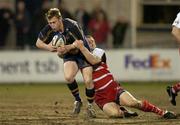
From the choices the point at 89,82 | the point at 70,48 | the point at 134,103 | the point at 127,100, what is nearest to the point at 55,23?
the point at 70,48

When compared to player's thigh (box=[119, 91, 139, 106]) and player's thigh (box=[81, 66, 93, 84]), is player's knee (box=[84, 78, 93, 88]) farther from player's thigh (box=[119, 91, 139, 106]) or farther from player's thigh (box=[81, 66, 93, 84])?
player's thigh (box=[119, 91, 139, 106])

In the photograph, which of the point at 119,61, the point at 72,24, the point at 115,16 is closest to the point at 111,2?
the point at 115,16

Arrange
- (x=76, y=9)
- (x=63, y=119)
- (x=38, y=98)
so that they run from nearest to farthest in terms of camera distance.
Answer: (x=63, y=119) → (x=38, y=98) → (x=76, y=9)

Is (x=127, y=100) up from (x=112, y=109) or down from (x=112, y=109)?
up

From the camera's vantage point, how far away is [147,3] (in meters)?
30.6

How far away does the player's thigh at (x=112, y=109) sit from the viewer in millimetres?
13406

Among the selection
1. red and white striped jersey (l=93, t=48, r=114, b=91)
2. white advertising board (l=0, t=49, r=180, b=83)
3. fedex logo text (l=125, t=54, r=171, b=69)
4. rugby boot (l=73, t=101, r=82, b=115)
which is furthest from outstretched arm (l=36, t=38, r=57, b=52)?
fedex logo text (l=125, t=54, r=171, b=69)

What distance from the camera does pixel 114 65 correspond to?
83.9 feet

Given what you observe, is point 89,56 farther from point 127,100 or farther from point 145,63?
point 145,63

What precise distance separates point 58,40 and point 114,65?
457 inches

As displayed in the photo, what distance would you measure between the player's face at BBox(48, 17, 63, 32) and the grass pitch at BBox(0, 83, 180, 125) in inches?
66.3

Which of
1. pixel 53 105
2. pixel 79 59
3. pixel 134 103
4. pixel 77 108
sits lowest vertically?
pixel 53 105

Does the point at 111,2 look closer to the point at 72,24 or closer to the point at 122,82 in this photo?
the point at 122,82

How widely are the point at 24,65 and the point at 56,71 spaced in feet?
3.64
